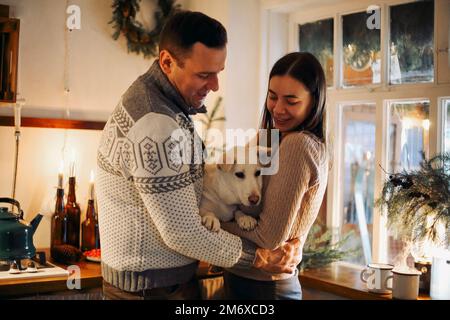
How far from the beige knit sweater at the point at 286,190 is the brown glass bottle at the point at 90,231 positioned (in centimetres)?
114

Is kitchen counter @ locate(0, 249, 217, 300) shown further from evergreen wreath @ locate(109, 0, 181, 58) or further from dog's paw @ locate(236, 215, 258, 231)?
evergreen wreath @ locate(109, 0, 181, 58)

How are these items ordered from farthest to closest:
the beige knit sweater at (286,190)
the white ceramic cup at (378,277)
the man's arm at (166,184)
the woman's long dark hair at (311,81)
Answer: the white ceramic cup at (378,277) < the woman's long dark hair at (311,81) < the beige knit sweater at (286,190) < the man's arm at (166,184)

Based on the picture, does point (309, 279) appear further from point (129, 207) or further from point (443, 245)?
point (129, 207)

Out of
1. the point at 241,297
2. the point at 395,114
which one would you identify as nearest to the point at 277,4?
the point at 395,114

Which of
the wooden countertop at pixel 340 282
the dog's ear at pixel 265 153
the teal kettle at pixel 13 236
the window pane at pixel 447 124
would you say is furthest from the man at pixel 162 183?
the window pane at pixel 447 124

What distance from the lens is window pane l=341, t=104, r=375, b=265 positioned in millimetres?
2391

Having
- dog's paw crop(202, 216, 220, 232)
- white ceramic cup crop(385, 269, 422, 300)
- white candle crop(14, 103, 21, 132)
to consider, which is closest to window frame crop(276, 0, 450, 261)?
white ceramic cup crop(385, 269, 422, 300)

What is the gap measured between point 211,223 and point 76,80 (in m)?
1.39

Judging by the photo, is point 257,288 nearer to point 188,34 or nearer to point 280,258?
point 280,258

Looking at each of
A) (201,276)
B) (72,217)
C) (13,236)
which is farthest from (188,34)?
(72,217)

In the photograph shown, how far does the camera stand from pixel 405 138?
7.35 feet

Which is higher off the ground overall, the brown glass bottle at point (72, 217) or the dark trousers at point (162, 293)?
the brown glass bottle at point (72, 217)

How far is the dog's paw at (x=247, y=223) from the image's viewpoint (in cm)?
143

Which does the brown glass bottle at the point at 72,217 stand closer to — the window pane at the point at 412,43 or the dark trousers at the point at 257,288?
the dark trousers at the point at 257,288
